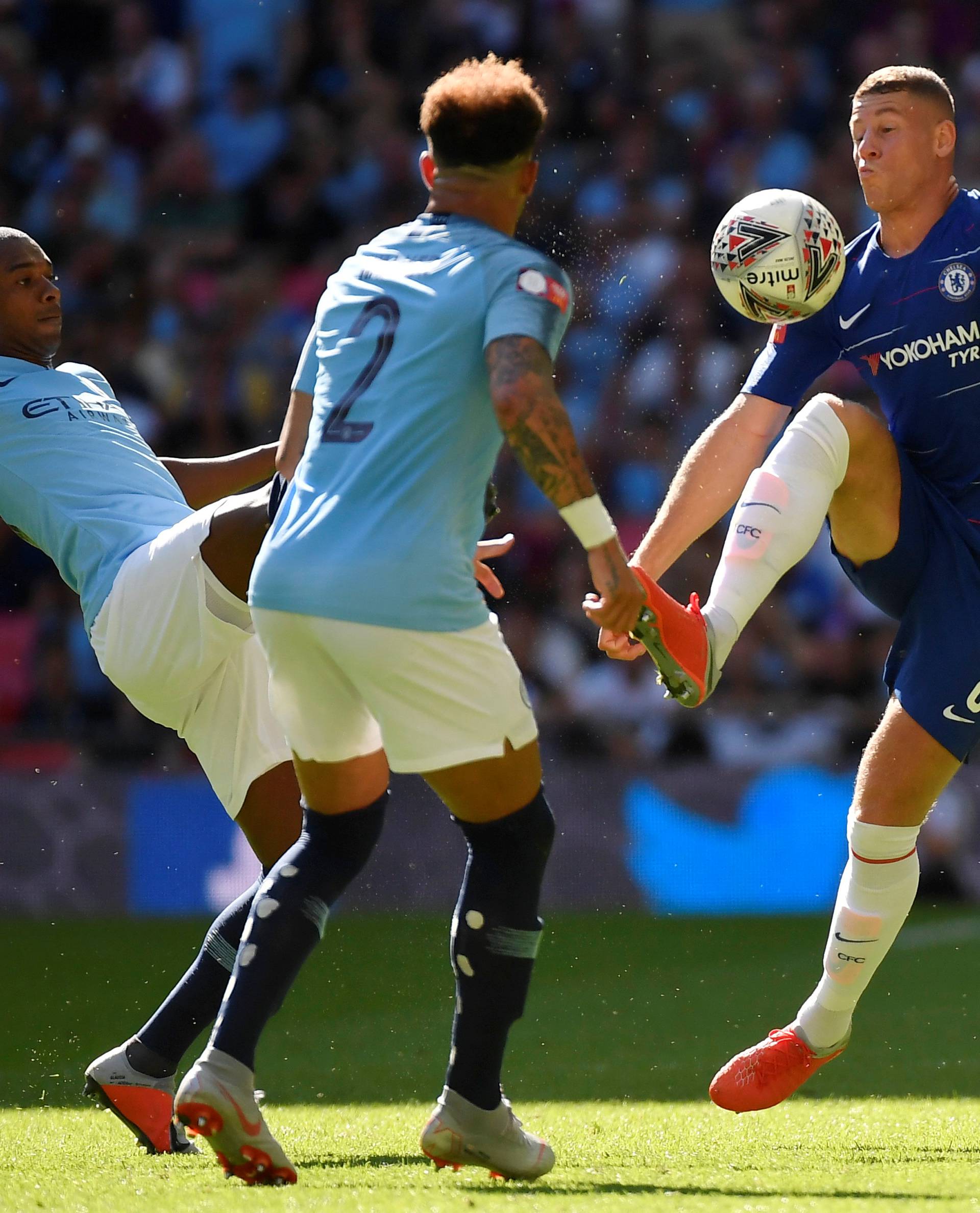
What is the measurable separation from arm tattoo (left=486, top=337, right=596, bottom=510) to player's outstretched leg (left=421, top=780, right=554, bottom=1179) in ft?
2.22

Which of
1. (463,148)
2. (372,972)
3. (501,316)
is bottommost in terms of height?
(372,972)

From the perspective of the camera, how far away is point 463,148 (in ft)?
11.1

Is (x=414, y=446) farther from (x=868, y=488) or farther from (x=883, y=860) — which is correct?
(x=883, y=860)

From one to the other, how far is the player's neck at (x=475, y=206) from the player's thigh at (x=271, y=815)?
5.04ft

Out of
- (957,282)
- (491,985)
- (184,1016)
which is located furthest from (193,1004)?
(957,282)

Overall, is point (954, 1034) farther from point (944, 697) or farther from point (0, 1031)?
point (0, 1031)

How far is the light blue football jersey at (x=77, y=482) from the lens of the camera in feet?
13.9

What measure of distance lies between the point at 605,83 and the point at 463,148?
9.19 meters

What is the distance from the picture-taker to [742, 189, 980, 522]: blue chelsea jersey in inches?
169

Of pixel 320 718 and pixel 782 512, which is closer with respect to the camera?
pixel 320 718

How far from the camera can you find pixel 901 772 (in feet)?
14.1

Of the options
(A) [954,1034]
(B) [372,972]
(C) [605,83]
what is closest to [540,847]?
(A) [954,1034]

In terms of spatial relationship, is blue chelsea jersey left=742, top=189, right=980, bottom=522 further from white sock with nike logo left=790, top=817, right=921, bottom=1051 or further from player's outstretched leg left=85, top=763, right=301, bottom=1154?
player's outstretched leg left=85, top=763, right=301, bottom=1154

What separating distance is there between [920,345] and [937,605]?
0.66 metres
